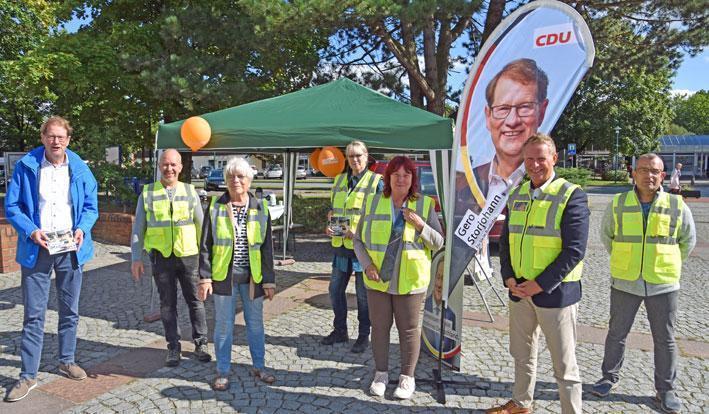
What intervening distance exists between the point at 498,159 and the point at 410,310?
1.21 metres

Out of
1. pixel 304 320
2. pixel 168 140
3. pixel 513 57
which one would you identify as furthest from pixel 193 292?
pixel 513 57

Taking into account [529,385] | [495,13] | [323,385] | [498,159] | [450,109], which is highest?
[495,13]

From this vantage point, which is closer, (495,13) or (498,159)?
(498,159)

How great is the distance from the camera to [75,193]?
12.3 ft

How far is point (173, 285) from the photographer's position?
4078 millimetres

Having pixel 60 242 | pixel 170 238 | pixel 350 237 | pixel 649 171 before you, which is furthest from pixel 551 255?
pixel 60 242

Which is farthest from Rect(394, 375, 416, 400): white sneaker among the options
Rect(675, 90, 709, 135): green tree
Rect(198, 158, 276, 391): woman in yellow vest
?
Rect(675, 90, 709, 135): green tree

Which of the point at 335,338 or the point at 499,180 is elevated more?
the point at 499,180

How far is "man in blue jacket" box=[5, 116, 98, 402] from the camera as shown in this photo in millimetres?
3547

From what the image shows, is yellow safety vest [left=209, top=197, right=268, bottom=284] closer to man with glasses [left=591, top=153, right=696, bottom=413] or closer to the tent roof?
the tent roof

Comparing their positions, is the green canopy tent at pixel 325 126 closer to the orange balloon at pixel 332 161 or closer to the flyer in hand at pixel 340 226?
the orange balloon at pixel 332 161

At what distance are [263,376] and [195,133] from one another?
2595 millimetres

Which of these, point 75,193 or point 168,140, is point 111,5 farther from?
point 75,193

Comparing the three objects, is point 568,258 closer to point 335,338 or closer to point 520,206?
point 520,206
